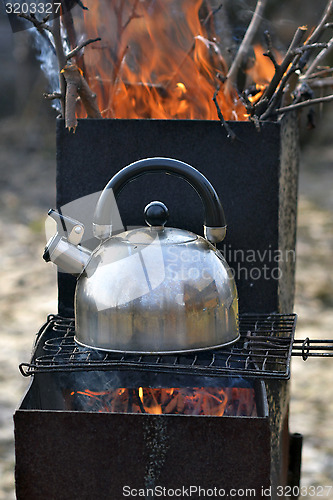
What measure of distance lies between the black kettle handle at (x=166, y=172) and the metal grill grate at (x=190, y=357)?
0.33 meters

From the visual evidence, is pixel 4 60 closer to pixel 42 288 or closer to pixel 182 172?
pixel 42 288

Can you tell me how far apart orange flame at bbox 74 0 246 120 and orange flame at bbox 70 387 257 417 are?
3.29 feet

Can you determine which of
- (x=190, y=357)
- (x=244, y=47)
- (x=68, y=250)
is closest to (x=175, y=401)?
(x=190, y=357)

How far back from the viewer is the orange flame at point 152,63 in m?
2.32

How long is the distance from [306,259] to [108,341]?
14.8 feet

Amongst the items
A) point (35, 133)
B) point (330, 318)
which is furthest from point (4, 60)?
point (330, 318)

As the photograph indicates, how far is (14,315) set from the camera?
4.77 m

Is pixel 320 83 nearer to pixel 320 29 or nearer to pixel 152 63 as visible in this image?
pixel 320 29

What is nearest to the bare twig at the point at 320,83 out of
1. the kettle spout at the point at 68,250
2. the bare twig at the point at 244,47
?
Result: the bare twig at the point at 244,47

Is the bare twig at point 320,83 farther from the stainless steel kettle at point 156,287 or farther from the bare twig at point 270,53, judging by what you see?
the stainless steel kettle at point 156,287

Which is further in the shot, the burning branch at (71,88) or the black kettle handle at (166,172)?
the burning branch at (71,88)

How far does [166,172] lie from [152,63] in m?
0.82

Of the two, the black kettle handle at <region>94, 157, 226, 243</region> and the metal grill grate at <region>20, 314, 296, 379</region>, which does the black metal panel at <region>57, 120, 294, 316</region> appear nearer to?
the metal grill grate at <region>20, 314, 296, 379</region>

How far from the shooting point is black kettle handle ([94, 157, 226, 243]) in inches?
68.2
